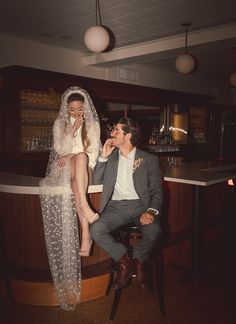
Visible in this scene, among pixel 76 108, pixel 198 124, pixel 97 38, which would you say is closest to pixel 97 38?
pixel 97 38

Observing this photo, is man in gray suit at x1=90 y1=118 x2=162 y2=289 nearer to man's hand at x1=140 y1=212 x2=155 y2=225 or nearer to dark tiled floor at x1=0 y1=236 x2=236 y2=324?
man's hand at x1=140 y1=212 x2=155 y2=225

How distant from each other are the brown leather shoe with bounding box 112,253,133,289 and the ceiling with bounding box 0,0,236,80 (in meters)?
3.37

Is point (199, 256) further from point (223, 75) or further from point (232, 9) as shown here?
point (223, 75)

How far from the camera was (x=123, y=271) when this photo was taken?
2424 millimetres

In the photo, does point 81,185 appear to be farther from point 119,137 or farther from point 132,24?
point 132,24

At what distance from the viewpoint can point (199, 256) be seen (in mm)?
3234

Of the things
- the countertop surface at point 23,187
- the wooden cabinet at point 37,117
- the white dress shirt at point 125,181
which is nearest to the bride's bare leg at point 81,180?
the countertop surface at point 23,187

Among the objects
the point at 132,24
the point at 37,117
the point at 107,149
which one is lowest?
the point at 107,149

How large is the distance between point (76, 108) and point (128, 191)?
33.5 inches

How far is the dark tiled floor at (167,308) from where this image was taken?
101 inches

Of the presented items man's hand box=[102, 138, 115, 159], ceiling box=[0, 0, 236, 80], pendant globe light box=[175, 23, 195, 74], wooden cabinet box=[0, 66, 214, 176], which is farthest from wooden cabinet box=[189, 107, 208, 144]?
man's hand box=[102, 138, 115, 159]

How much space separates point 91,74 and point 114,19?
2.24 meters

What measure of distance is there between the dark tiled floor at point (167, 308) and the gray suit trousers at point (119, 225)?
1.73 ft

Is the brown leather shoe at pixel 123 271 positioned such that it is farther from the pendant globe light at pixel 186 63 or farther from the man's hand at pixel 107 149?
the pendant globe light at pixel 186 63
